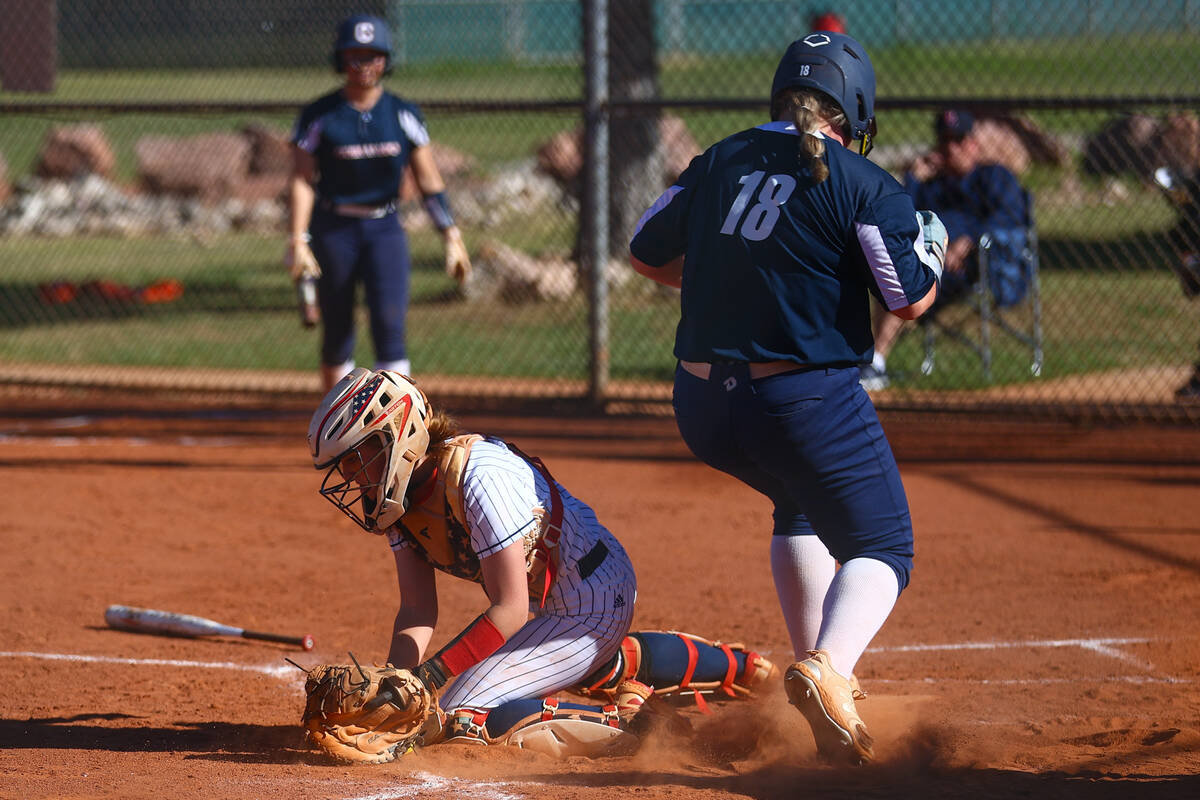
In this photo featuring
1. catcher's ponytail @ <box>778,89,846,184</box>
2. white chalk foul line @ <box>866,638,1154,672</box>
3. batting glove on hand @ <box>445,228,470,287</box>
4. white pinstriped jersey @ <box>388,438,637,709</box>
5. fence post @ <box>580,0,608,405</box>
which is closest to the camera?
Result: catcher's ponytail @ <box>778,89,846,184</box>

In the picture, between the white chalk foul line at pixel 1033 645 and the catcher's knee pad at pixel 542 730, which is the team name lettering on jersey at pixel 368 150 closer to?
the white chalk foul line at pixel 1033 645

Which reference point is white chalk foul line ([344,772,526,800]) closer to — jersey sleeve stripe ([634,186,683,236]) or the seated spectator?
jersey sleeve stripe ([634,186,683,236])

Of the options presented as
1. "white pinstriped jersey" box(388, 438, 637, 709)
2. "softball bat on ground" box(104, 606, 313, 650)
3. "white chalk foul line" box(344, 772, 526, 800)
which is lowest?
"softball bat on ground" box(104, 606, 313, 650)

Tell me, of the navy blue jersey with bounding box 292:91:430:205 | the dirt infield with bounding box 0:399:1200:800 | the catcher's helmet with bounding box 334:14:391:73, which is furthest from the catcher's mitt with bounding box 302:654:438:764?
the catcher's helmet with bounding box 334:14:391:73

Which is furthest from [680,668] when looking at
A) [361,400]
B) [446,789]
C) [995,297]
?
[995,297]

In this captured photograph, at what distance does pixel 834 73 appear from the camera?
341 centimetres

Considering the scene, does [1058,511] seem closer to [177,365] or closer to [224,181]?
[177,365]

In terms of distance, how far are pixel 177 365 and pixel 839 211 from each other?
8.65m

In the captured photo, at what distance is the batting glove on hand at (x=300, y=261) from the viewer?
692 cm

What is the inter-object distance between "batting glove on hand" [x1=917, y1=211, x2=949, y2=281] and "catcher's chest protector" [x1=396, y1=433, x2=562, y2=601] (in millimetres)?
1212

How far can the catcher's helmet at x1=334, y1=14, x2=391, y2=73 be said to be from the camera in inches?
269

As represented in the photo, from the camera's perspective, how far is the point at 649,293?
1184 centimetres

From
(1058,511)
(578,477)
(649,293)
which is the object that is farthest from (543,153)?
(1058,511)

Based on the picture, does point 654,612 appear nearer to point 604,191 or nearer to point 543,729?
point 543,729
